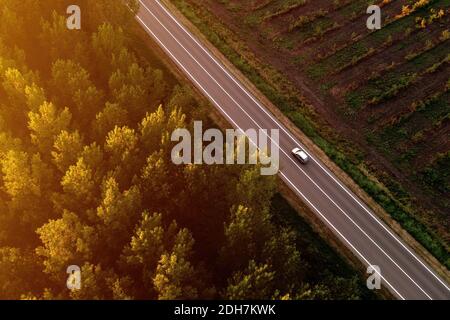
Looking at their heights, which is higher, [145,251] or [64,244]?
[64,244]

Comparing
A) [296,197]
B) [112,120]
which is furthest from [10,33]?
[296,197]

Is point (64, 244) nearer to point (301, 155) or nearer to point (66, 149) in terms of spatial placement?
point (66, 149)

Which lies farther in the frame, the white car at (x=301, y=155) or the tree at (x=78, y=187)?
the white car at (x=301, y=155)

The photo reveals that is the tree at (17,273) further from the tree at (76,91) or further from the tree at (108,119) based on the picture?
the tree at (76,91)

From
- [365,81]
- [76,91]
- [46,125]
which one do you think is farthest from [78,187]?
[365,81]

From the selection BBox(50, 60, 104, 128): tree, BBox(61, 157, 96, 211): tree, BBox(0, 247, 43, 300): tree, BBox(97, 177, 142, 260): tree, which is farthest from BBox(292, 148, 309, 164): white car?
BBox(0, 247, 43, 300): tree

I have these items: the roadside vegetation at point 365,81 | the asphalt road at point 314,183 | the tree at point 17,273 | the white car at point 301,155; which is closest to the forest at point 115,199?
the tree at point 17,273
